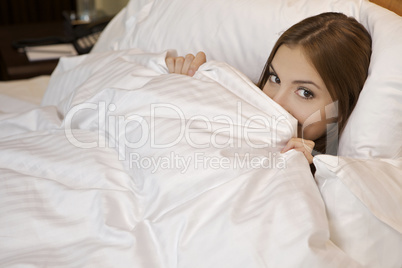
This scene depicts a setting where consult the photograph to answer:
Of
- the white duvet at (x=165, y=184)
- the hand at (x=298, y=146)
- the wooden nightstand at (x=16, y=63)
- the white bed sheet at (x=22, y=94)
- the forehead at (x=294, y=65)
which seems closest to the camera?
the white duvet at (x=165, y=184)

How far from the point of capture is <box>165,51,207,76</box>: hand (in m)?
1.09

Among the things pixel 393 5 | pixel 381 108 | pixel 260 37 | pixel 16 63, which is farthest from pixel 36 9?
pixel 381 108

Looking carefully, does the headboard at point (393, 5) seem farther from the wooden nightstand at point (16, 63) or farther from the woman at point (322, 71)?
the wooden nightstand at point (16, 63)

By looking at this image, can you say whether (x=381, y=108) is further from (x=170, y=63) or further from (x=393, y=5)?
(x=170, y=63)

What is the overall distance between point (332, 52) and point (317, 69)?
45 mm

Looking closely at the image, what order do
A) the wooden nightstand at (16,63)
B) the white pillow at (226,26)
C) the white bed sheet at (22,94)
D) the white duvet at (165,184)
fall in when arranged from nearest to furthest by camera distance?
the white duvet at (165,184) < the white pillow at (226,26) < the white bed sheet at (22,94) < the wooden nightstand at (16,63)

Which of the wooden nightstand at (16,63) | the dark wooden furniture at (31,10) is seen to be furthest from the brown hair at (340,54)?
the dark wooden furniture at (31,10)

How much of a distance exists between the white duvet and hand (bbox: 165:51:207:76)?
0.09m

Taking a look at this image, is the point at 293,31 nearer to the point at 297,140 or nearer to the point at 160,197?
the point at 297,140

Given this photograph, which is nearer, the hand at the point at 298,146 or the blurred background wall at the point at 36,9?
the hand at the point at 298,146

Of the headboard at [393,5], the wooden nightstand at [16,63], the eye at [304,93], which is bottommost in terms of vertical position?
the wooden nightstand at [16,63]

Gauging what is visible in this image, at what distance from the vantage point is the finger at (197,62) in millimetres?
1075

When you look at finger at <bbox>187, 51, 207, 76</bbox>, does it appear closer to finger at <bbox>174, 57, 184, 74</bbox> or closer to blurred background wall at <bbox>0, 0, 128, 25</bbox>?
finger at <bbox>174, 57, 184, 74</bbox>

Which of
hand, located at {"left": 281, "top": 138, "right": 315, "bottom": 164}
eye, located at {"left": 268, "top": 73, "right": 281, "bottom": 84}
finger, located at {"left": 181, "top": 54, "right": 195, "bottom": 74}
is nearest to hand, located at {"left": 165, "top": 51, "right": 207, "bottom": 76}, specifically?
finger, located at {"left": 181, "top": 54, "right": 195, "bottom": 74}
